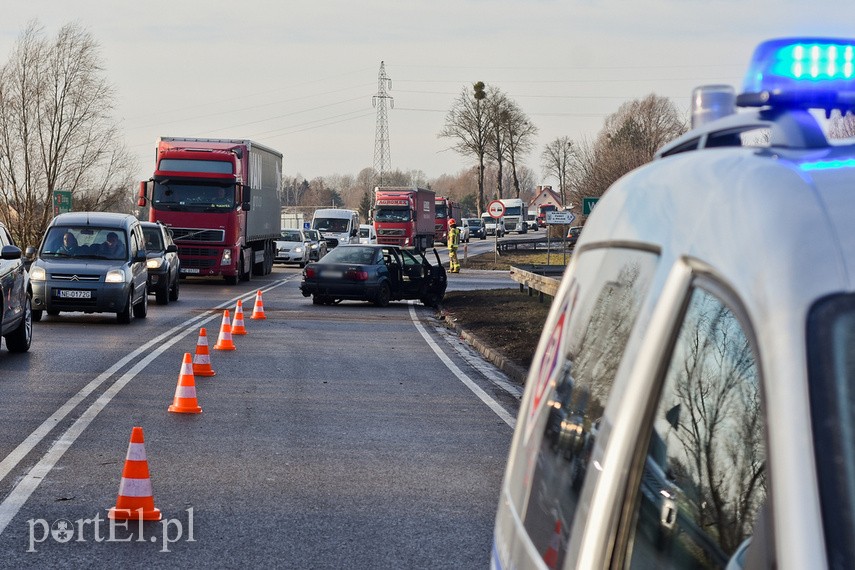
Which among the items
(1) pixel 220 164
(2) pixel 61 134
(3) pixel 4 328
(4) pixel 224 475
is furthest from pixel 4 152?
(4) pixel 224 475

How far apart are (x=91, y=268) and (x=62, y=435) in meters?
11.8

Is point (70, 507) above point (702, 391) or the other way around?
the other way around

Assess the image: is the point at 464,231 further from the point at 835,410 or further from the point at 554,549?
the point at 835,410

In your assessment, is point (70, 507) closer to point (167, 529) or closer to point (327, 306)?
point (167, 529)

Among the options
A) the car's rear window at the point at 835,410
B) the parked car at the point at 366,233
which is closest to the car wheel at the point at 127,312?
the car's rear window at the point at 835,410

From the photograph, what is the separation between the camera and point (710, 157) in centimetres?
219

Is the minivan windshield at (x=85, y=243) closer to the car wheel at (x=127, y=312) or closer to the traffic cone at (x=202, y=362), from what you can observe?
the car wheel at (x=127, y=312)

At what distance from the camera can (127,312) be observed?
21.7m

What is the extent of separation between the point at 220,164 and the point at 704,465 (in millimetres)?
33479

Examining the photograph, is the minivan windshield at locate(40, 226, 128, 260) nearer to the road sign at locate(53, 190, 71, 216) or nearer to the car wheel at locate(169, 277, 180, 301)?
the car wheel at locate(169, 277, 180, 301)

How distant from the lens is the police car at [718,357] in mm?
1562

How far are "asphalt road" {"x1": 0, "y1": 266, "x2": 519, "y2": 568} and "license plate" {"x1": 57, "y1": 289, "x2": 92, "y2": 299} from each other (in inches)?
103

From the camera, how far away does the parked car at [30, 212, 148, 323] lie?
837 inches

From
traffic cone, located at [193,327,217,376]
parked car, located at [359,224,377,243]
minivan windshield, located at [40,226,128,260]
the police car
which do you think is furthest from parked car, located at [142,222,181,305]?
parked car, located at [359,224,377,243]
